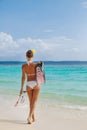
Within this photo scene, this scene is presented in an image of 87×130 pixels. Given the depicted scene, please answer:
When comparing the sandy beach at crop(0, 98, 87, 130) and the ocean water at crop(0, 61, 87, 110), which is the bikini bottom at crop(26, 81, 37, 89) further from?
the ocean water at crop(0, 61, 87, 110)

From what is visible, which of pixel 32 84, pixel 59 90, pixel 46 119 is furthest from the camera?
pixel 59 90

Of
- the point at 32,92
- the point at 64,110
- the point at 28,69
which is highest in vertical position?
the point at 28,69

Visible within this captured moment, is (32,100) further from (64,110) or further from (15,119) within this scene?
(64,110)

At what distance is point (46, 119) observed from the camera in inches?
231

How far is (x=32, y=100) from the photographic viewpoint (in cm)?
548

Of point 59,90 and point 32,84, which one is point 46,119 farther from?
point 59,90

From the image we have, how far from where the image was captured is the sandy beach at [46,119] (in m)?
5.26

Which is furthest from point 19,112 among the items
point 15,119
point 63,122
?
point 63,122

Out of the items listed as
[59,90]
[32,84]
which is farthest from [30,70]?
[59,90]

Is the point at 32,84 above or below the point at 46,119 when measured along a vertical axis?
above

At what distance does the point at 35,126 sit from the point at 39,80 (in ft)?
2.11

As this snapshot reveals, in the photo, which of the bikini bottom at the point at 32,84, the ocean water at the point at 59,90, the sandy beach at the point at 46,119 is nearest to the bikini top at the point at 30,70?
the bikini bottom at the point at 32,84

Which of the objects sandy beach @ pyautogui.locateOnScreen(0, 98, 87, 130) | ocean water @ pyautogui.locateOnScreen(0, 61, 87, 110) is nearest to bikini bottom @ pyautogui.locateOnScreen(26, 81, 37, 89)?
sandy beach @ pyautogui.locateOnScreen(0, 98, 87, 130)

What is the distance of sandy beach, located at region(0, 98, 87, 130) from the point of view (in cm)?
526
